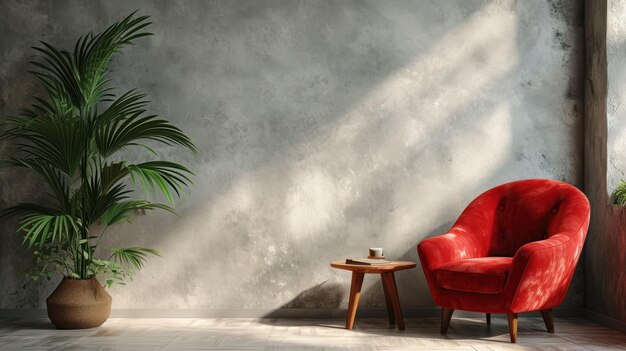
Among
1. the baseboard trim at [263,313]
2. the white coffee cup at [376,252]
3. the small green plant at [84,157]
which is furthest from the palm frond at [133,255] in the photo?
the white coffee cup at [376,252]

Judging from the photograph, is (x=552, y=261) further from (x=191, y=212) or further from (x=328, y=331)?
(x=191, y=212)

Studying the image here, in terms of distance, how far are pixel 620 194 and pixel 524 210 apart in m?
0.60

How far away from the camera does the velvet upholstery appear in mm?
3895

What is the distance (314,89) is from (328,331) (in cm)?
167

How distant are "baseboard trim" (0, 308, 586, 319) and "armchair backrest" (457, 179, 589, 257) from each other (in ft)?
2.13

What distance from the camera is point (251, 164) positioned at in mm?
4949

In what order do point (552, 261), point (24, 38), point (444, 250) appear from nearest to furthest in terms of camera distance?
point (552, 261) < point (444, 250) < point (24, 38)

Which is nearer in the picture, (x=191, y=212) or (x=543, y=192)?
(x=543, y=192)

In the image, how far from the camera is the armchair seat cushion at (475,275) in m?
3.92

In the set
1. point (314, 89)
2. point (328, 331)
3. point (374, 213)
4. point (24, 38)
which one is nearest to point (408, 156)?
point (374, 213)

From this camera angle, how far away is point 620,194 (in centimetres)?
448

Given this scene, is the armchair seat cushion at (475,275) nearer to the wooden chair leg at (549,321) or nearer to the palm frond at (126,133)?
the wooden chair leg at (549,321)

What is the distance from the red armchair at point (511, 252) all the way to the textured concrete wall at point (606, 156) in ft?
1.40

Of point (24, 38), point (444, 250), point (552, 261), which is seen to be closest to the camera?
point (552, 261)
